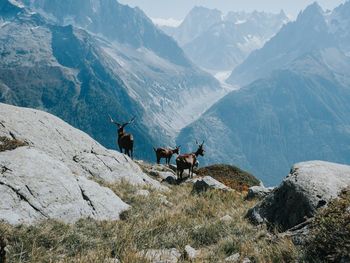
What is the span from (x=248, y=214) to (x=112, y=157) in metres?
13.5

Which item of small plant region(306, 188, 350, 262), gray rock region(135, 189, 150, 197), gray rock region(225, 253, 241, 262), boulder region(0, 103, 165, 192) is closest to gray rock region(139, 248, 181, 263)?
gray rock region(225, 253, 241, 262)

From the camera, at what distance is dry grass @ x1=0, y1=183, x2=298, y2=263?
29.2 feet

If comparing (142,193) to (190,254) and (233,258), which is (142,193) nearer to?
(190,254)

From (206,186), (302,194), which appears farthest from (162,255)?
(206,186)

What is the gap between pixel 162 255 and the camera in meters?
9.33

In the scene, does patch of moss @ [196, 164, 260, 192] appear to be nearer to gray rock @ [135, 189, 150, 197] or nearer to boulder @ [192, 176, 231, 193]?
boulder @ [192, 176, 231, 193]

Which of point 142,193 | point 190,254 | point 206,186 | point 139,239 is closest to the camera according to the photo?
point 190,254

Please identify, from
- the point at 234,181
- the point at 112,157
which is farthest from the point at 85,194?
the point at 234,181

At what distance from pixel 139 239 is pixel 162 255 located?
171cm

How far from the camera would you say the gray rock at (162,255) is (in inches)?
355

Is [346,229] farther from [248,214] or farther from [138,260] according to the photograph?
[248,214]

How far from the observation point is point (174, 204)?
1773 cm

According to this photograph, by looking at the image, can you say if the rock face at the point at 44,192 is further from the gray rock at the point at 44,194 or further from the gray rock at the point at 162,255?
the gray rock at the point at 162,255

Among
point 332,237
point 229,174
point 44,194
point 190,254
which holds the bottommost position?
point 229,174
